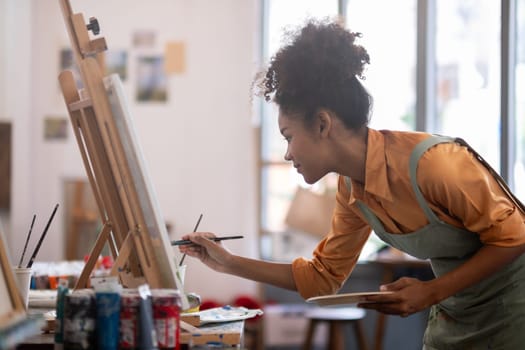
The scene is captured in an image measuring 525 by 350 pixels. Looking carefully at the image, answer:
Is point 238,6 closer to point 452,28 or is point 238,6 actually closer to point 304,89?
point 452,28

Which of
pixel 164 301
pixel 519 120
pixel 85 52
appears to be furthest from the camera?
pixel 519 120

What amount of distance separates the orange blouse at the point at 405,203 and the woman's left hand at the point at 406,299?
0.16 m

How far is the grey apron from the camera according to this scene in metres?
1.61

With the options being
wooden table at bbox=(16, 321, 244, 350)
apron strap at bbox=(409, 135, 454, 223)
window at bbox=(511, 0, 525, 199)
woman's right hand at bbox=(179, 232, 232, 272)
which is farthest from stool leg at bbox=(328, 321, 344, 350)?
wooden table at bbox=(16, 321, 244, 350)

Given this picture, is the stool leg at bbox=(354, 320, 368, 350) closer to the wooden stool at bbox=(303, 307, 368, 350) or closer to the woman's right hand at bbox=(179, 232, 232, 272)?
the wooden stool at bbox=(303, 307, 368, 350)

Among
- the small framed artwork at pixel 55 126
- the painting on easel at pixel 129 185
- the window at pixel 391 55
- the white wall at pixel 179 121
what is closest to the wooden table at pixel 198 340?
the painting on easel at pixel 129 185

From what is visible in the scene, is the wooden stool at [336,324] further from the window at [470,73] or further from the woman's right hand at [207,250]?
the woman's right hand at [207,250]

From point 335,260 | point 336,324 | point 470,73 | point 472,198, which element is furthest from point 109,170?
point 470,73

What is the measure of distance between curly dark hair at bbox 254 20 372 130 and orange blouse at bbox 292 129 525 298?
0.38 ft

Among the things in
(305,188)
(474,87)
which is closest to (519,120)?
(474,87)

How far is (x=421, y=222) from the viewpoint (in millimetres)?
1623

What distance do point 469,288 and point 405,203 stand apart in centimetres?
26

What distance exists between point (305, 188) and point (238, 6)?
1.17m

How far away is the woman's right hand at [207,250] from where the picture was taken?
1751 mm
